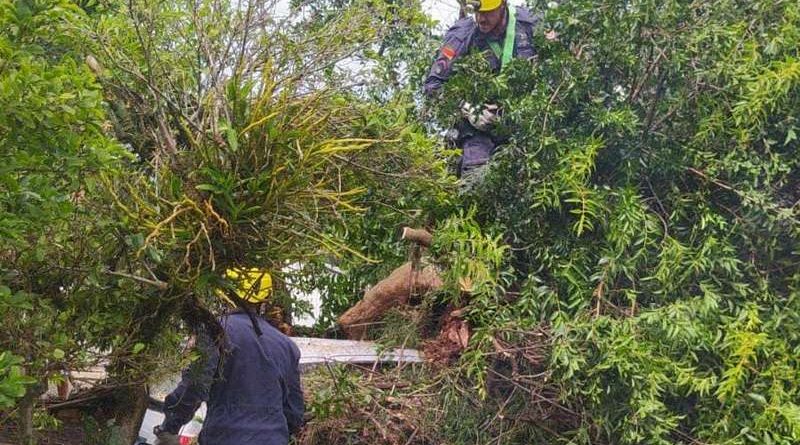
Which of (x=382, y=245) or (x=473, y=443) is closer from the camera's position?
(x=473, y=443)

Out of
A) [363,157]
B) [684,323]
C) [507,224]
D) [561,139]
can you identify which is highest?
[363,157]

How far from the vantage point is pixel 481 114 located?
5.36 meters

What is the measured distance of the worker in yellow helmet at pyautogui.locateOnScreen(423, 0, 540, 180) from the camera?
219 inches

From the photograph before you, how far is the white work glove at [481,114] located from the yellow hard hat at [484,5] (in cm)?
67

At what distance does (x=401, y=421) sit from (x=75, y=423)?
161cm

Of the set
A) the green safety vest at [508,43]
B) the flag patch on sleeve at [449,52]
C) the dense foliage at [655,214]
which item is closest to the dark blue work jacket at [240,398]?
the dense foliage at [655,214]

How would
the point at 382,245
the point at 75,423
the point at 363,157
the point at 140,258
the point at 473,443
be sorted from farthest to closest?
the point at 382,245, the point at 473,443, the point at 363,157, the point at 75,423, the point at 140,258

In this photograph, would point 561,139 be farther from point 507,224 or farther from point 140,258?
point 140,258

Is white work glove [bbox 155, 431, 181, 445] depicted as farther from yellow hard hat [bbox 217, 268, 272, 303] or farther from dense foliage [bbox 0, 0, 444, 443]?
yellow hard hat [bbox 217, 268, 272, 303]

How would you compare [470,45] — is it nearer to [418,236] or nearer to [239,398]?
[418,236]

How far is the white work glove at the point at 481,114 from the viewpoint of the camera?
5324 mm

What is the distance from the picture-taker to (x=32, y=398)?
340 centimetres

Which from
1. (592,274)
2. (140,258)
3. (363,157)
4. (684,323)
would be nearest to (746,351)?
(684,323)

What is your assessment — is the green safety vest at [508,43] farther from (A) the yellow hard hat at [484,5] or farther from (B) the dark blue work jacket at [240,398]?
(B) the dark blue work jacket at [240,398]
